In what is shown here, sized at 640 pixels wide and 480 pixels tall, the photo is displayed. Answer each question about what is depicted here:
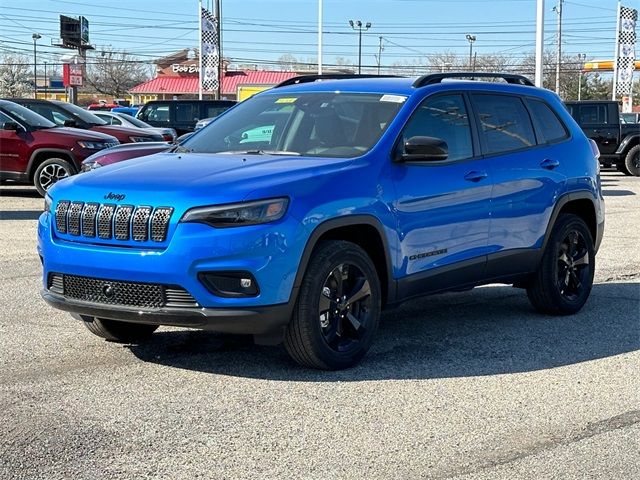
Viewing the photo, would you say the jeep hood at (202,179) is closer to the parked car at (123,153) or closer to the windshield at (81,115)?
the parked car at (123,153)

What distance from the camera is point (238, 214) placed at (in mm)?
5043

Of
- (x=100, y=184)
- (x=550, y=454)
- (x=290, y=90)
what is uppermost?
(x=290, y=90)

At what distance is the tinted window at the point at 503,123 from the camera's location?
6.90m

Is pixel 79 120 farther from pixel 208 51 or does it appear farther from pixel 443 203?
pixel 208 51

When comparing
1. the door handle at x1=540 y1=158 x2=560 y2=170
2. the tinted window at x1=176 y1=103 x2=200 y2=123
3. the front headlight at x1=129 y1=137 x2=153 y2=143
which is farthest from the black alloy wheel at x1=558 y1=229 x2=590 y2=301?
the tinted window at x1=176 y1=103 x2=200 y2=123

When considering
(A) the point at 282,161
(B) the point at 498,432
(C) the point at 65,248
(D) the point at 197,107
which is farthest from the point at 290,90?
(D) the point at 197,107

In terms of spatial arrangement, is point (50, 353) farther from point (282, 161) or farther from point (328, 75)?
point (328, 75)

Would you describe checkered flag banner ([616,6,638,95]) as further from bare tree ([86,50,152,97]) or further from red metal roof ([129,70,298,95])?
bare tree ([86,50,152,97])

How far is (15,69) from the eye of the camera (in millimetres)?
111438

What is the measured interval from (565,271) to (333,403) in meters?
3.31

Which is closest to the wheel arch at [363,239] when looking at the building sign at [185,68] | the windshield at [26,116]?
the windshield at [26,116]

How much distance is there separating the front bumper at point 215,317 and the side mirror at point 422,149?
4.65 ft

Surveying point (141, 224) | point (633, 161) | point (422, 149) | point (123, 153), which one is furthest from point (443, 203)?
point (633, 161)

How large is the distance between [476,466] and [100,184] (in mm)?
2690
